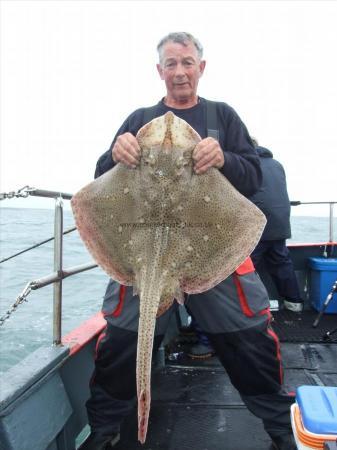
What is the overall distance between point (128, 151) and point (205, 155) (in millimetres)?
431

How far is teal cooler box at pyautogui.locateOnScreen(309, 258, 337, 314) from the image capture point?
20.3 feet

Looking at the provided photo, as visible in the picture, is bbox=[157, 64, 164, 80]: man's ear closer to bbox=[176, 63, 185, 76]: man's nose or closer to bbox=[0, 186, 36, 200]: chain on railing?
bbox=[176, 63, 185, 76]: man's nose

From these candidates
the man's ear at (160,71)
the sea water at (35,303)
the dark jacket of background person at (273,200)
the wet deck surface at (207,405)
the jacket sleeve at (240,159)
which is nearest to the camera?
the jacket sleeve at (240,159)

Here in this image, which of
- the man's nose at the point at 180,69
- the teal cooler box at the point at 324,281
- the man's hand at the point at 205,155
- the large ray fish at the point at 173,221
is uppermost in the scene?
the man's nose at the point at 180,69

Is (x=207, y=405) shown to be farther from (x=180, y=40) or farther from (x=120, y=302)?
(x=180, y=40)

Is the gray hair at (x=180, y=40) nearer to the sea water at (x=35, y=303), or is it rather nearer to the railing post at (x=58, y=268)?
the railing post at (x=58, y=268)

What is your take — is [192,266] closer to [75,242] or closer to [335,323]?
[335,323]

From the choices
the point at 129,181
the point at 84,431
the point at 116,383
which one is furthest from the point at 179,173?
the point at 84,431

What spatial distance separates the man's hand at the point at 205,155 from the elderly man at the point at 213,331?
0.27 m

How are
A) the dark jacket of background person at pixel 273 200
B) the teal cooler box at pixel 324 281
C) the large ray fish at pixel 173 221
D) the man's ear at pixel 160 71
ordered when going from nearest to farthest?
the large ray fish at pixel 173 221, the man's ear at pixel 160 71, the dark jacket of background person at pixel 273 200, the teal cooler box at pixel 324 281

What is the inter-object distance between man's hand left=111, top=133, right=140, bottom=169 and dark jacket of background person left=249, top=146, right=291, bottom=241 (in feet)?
10.9

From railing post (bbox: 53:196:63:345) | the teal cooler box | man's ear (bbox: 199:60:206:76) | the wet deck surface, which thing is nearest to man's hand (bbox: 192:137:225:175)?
man's ear (bbox: 199:60:206:76)

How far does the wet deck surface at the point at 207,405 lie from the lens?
3.04 meters

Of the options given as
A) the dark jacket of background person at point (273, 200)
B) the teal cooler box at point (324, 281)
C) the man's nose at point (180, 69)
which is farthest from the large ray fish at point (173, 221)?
the teal cooler box at point (324, 281)
